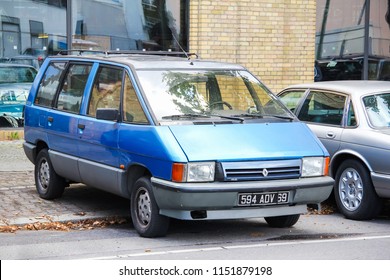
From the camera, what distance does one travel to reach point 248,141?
8336 millimetres

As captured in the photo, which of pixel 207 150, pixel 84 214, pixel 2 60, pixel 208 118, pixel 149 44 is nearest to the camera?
pixel 207 150

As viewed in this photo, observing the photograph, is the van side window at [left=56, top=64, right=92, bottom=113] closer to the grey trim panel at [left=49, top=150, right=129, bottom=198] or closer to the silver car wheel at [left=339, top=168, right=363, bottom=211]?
the grey trim panel at [left=49, top=150, right=129, bottom=198]

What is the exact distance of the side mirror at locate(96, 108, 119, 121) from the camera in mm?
8844

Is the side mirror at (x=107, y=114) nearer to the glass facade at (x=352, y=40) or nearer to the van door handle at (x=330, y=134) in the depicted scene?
the van door handle at (x=330, y=134)

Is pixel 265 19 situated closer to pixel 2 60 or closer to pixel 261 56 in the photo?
pixel 261 56

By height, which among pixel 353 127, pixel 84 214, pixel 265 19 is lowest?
pixel 84 214

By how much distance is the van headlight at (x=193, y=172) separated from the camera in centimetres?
793

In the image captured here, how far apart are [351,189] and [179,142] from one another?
274cm

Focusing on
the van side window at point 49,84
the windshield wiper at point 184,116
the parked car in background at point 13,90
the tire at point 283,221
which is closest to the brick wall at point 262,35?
the parked car in background at point 13,90

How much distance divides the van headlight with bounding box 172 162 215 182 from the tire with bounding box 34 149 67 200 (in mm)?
2878

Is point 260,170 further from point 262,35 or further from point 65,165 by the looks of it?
point 262,35

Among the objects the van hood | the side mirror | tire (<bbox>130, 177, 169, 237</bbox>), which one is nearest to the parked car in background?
the side mirror

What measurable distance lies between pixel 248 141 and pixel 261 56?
8.30 meters

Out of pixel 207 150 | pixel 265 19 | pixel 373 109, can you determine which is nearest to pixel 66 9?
pixel 265 19
